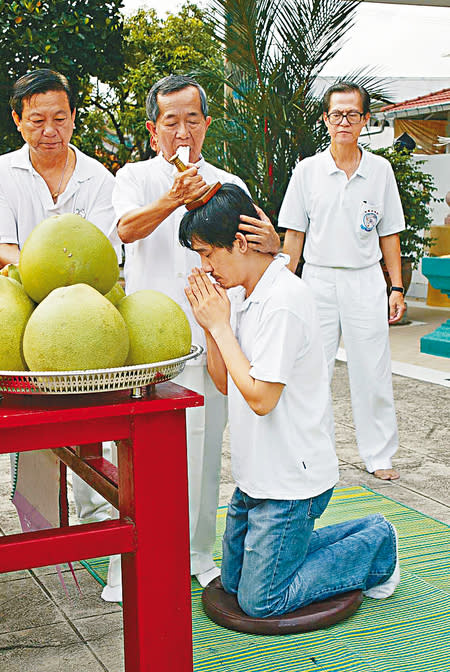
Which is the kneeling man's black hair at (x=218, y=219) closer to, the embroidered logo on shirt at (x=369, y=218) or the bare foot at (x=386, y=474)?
the embroidered logo on shirt at (x=369, y=218)

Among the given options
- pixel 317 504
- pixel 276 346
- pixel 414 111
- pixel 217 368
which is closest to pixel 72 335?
pixel 276 346

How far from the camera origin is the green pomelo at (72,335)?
1.64 metres

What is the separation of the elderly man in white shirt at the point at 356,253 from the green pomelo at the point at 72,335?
2.59 meters

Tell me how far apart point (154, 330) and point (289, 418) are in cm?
88

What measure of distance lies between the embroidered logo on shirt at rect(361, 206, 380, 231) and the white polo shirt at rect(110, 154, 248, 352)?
142 cm

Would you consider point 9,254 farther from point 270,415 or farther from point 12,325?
point 12,325

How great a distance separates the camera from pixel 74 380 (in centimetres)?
162

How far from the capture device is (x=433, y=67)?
45.5ft

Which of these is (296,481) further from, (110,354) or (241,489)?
(110,354)

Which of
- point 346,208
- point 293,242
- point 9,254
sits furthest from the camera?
point 293,242

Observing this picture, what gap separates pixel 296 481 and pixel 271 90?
5505 millimetres

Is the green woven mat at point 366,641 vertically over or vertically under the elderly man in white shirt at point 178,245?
under

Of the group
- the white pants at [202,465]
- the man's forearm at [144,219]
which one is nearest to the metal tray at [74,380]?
the man's forearm at [144,219]

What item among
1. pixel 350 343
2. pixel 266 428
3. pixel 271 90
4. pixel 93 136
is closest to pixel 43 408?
pixel 266 428
